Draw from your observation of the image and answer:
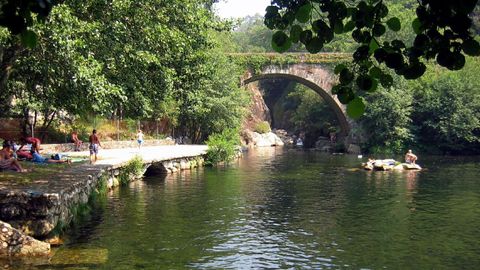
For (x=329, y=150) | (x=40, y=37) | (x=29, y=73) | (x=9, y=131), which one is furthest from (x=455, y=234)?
(x=329, y=150)

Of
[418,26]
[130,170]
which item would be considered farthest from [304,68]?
[418,26]

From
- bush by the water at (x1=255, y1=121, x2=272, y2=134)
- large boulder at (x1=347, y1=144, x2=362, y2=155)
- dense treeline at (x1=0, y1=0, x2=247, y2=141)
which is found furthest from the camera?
bush by the water at (x1=255, y1=121, x2=272, y2=134)

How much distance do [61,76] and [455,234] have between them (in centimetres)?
946

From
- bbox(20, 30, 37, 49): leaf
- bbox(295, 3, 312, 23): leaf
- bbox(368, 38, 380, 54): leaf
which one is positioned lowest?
bbox(20, 30, 37, 49): leaf

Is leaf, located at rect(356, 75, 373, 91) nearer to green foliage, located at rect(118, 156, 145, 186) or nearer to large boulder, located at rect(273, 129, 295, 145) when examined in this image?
green foliage, located at rect(118, 156, 145, 186)

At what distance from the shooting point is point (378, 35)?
9.78 ft

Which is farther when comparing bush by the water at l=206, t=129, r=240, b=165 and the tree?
bush by the water at l=206, t=129, r=240, b=165

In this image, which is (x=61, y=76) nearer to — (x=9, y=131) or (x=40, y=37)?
(x=40, y=37)

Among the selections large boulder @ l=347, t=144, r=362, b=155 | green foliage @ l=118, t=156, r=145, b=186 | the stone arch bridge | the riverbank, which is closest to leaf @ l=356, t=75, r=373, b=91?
the riverbank

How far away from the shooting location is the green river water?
8523 millimetres

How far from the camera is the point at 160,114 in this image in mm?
32781

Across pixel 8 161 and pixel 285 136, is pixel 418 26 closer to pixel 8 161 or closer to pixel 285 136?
pixel 8 161

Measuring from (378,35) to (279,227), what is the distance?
336 inches

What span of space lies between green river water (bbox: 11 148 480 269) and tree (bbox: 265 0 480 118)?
227 inches
